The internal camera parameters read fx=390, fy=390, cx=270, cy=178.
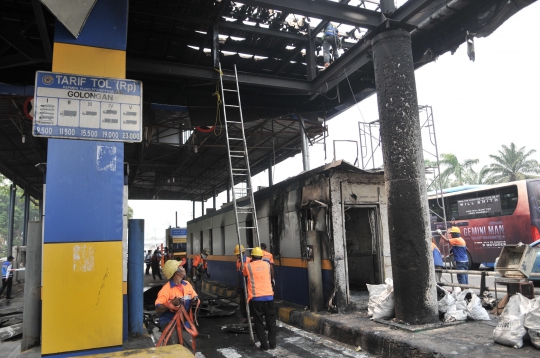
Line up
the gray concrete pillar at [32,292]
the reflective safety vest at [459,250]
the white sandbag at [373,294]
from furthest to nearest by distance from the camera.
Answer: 1. the reflective safety vest at [459,250]
2. the white sandbag at [373,294]
3. the gray concrete pillar at [32,292]

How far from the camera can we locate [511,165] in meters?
40.6

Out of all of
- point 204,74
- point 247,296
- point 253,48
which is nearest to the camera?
point 247,296

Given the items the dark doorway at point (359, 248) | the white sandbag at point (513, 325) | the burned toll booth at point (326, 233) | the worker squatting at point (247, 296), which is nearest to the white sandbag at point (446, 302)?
the white sandbag at point (513, 325)

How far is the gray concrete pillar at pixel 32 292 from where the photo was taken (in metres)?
5.71

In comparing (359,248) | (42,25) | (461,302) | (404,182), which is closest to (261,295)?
(404,182)

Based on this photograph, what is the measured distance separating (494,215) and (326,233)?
10669 millimetres

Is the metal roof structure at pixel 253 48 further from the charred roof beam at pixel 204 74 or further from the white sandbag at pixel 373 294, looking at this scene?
the white sandbag at pixel 373 294

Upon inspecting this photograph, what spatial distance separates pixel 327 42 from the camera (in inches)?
433

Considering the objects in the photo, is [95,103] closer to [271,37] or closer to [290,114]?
[271,37]

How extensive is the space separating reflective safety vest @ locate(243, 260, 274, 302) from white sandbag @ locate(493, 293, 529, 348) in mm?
3633

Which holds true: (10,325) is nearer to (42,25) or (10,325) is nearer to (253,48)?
(42,25)

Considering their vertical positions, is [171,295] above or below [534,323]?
above

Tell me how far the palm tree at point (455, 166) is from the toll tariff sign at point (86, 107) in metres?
40.8

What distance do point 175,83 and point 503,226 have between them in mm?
13662
